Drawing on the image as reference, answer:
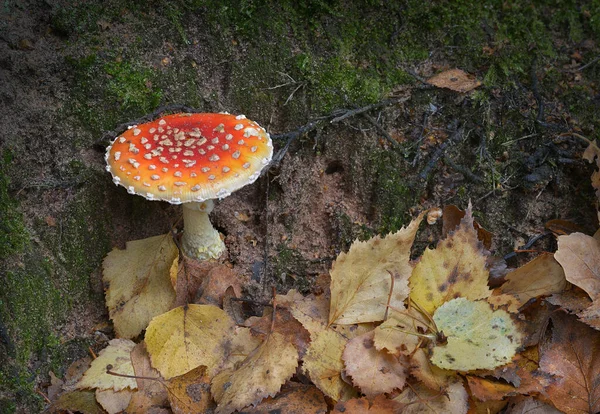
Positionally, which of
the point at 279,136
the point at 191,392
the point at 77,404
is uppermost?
the point at 279,136

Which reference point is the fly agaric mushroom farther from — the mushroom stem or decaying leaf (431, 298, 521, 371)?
decaying leaf (431, 298, 521, 371)

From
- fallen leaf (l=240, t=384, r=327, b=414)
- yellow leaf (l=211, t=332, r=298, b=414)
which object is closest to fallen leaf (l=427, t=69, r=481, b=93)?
yellow leaf (l=211, t=332, r=298, b=414)

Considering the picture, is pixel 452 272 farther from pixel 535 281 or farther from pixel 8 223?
pixel 8 223

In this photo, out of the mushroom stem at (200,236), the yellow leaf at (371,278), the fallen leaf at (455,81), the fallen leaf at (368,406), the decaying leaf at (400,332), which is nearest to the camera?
the fallen leaf at (368,406)

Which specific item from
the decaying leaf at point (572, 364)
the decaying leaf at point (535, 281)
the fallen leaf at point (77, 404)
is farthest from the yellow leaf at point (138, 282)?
the decaying leaf at point (572, 364)

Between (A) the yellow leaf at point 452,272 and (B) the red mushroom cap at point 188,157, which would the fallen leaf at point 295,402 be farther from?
(B) the red mushroom cap at point 188,157

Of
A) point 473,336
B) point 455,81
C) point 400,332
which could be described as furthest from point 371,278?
point 455,81
